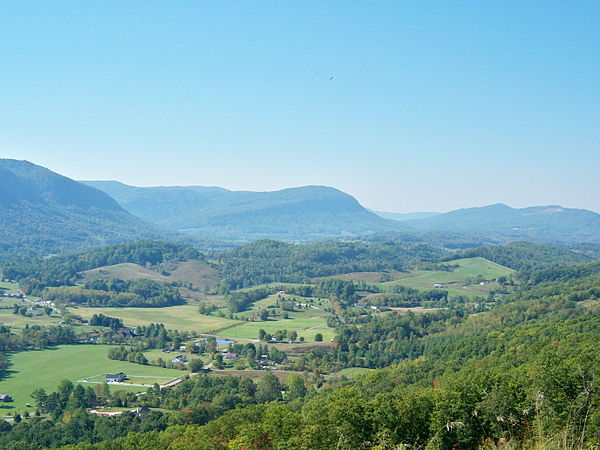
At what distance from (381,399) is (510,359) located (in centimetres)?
1854

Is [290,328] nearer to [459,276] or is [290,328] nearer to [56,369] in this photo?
[56,369]

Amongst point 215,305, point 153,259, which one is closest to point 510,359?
point 215,305

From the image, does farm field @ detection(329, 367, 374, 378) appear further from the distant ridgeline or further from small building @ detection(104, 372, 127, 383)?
the distant ridgeline

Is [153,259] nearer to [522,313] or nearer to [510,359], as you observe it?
[522,313]

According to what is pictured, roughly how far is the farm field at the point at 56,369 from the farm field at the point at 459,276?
80.3 meters

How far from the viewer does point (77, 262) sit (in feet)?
515

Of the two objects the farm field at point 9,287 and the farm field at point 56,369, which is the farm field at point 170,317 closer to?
the farm field at point 56,369

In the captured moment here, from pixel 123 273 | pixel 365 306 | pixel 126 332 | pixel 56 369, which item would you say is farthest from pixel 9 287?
pixel 365 306

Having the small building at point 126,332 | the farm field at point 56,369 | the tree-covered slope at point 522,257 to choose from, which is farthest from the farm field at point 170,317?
the tree-covered slope at point 522,257

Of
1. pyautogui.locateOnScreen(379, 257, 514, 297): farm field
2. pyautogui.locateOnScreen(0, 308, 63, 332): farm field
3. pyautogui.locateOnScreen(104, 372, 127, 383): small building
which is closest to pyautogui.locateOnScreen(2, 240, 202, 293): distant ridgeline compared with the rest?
pyautogui.locateOnScreen(0, 308, 63, 332): farm field

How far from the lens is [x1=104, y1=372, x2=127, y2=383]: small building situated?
62.0 meters

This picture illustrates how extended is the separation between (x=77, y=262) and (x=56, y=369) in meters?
96.3

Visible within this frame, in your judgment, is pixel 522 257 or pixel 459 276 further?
pixel 522 257

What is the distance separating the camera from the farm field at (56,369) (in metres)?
58.1
